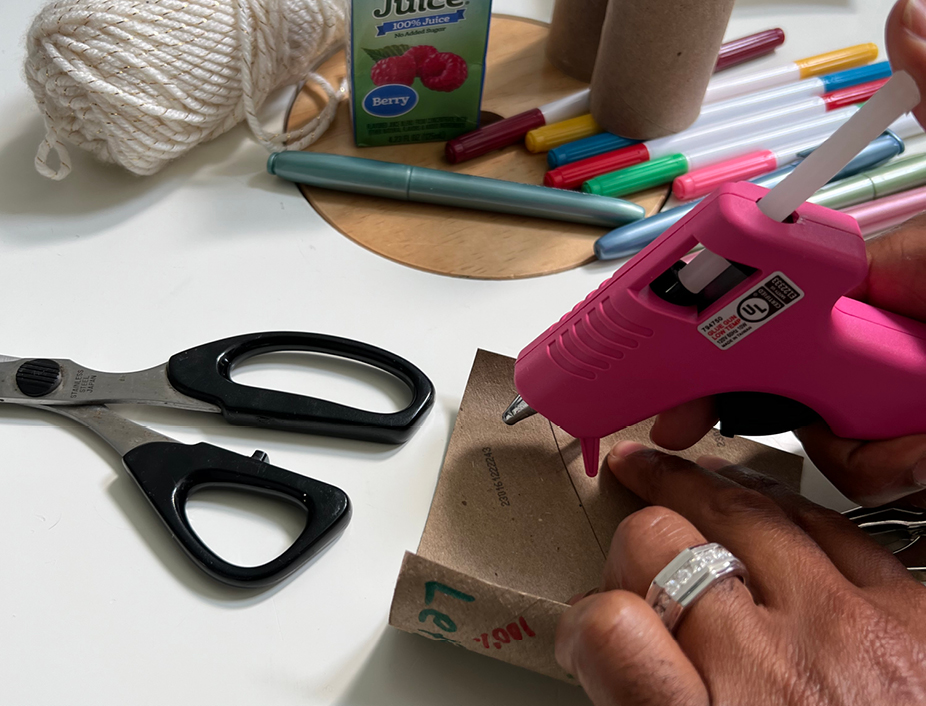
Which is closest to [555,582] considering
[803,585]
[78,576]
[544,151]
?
[803,585]

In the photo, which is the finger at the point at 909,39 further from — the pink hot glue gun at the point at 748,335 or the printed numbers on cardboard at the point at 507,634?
the printed numbers on cardboard at the point at 507,634

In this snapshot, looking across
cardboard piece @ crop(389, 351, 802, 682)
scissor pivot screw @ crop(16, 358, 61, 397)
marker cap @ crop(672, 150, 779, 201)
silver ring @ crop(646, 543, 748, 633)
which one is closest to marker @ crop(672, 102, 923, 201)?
marker cap @ crop(672, 150, 779, 201)

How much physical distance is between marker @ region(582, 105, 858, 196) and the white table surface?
75mm

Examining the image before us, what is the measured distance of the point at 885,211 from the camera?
534 mm

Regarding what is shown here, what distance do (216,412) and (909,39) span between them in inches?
14.5

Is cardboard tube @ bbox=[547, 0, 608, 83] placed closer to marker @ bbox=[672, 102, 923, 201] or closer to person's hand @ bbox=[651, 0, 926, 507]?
marker @ bbox=[672, 102, 923, 201]

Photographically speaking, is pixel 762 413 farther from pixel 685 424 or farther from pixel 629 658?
pixel 629 658

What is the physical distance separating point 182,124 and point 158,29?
0.21ft

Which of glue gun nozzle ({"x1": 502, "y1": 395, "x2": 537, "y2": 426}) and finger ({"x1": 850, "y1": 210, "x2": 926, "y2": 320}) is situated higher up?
finger ({"x1": 850, "y1": 210, "x2": 926, "y2": 320})

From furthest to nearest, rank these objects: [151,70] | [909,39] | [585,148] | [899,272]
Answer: [585,148]
[151,70]
[899,272]
[909,39]

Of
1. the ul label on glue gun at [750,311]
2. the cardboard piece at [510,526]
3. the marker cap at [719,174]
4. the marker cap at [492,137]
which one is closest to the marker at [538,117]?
the marker cap at [492,137]

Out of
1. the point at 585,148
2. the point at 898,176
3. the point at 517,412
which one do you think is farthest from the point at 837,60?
the point at 517,412

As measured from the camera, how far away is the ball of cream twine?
1.55 ft

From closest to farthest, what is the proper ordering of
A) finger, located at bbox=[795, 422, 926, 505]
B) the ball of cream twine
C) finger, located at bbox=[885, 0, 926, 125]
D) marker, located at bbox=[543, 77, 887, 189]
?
1. finger, located at bbox=[885, 0, 926, 125]
2. finger, located at bbox=[795, 422, 926, 505]
3. the ball of cream twine
4. marker, located at bbox=[543, 77, 887, 189]
